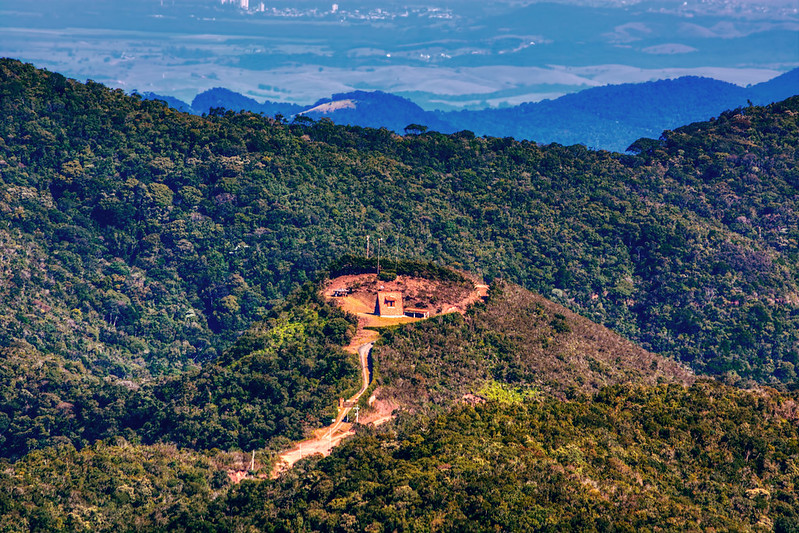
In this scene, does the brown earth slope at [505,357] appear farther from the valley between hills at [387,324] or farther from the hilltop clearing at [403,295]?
the hilltop clearing at [403,295]

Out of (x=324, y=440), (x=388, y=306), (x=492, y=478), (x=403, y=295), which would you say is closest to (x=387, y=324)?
(x=388, y=306)

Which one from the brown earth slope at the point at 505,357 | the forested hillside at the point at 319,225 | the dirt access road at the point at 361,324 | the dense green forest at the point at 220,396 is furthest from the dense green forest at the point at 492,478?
the forested hillside at the point at 319,225

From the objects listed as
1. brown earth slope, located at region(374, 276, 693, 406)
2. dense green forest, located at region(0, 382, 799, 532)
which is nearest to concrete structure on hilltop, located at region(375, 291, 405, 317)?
brown earth slope, located at region(374, 276, 693, 406)

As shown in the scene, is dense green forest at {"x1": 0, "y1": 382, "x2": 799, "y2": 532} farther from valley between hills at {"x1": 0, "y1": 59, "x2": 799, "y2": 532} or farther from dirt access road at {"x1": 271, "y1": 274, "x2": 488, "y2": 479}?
dirt access road at {"x1": 271, "y1": 274, "x2": 488, "y2": 479}

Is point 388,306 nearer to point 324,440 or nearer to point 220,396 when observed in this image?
point 220,396

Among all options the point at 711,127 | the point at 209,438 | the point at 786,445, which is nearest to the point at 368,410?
the point at 209,438
